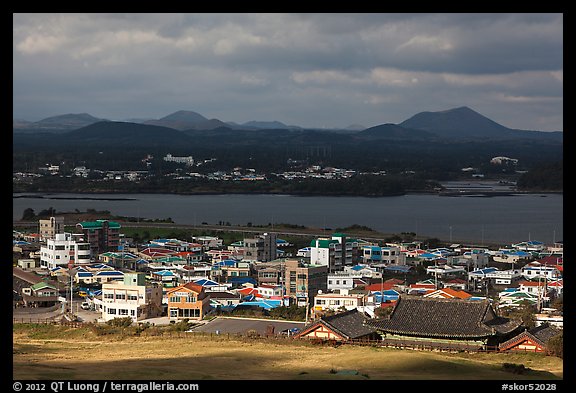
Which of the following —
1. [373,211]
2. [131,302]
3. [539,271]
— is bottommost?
[373,211]

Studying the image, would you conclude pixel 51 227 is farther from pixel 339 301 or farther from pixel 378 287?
pixel 339 301

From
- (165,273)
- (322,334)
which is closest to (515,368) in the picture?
(322,334)

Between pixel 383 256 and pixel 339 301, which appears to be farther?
pixel 383 256

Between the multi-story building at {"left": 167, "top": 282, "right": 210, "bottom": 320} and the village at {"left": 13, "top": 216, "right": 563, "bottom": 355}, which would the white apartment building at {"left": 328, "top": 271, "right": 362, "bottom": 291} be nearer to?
the village at {"left": 13, "top": 216, "right": 563, "bottom": 355}

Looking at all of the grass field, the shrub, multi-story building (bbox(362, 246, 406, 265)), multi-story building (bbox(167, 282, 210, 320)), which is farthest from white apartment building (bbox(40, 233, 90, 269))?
the shrub
